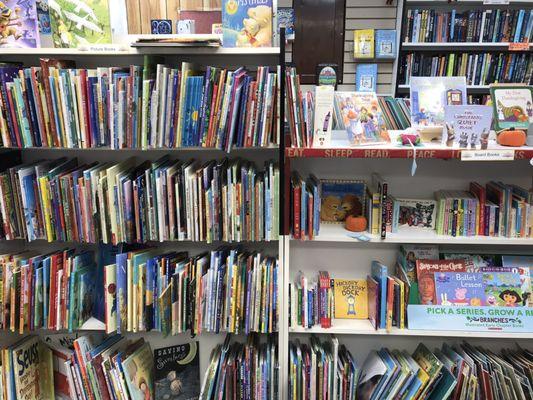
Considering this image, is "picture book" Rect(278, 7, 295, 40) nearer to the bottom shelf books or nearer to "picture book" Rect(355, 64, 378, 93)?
"picture book" Rect(355, 64, 378, 93)

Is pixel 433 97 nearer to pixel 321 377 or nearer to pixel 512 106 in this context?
pixel 512 106

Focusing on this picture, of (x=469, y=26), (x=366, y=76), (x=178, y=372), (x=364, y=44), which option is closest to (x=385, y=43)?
(x=364, y=44)

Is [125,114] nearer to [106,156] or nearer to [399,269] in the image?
[106,156]

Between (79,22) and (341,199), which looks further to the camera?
(341,199)

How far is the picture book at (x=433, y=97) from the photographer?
1.61 meters

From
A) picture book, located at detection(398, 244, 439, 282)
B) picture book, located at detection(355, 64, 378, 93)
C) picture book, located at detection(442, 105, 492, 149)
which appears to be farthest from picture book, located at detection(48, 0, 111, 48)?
picture book, located at detection(355, 64, 378, 93)

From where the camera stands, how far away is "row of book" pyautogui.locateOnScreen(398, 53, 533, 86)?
9.77 feet

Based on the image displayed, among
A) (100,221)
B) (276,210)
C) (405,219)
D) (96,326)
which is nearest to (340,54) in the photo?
(405,219)

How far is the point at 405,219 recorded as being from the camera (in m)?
1.81

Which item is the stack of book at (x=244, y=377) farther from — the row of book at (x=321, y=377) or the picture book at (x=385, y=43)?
the picture book at (x=385, y=43)

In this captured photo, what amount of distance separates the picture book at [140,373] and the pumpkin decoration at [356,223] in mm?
1157

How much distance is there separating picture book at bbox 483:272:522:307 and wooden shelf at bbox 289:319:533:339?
0.42 ft

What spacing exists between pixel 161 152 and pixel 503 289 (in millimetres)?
1651

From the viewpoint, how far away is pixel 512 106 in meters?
1.57
